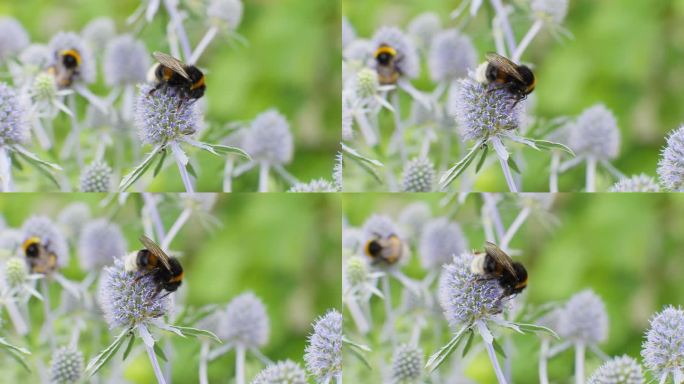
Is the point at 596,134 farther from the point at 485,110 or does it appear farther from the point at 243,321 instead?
the point at 243,321

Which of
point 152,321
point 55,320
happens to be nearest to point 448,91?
point 152,321

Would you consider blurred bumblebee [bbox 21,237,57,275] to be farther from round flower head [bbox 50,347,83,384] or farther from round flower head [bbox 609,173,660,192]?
round flower head [bbox 609,173,660,192]

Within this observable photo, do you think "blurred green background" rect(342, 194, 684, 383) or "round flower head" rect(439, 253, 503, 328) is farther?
"blurred green background" rect(342, 194, 684, 383)

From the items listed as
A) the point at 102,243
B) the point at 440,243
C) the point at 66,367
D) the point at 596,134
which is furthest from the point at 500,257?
the point at 66,367

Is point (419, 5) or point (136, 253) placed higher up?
point (419, 5)

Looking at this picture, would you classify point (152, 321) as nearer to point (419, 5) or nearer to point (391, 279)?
point (391, 279)

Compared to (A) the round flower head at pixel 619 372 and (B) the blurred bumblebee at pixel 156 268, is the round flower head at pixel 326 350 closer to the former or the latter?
(B) the blurred bumblebee at pixel 156 268

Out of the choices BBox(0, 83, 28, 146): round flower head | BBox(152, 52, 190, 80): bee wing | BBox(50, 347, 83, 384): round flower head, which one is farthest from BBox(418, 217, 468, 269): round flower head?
BBox(0, 83, 28, 146): round flower head
